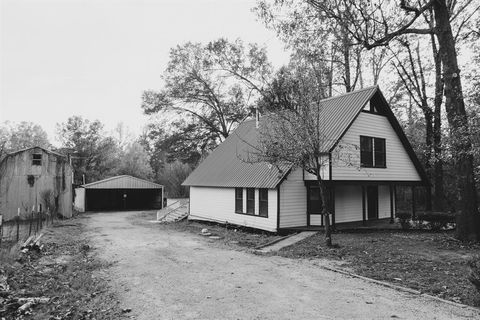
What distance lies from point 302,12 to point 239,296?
428 inches

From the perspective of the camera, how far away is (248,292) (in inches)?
302

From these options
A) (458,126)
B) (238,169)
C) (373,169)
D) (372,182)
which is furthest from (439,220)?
(238,169)

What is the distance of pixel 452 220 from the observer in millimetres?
16234

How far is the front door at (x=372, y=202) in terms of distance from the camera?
66.5ft

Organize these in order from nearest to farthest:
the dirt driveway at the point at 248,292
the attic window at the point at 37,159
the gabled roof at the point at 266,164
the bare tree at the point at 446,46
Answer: the dirt driveway at the point at 248,292, the bare tree at the point at 446,46, the gabled roof at the point at 266,164, the attic window at the point at 37,159

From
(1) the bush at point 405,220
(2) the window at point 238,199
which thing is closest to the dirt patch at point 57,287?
(2) the window at point 238,199

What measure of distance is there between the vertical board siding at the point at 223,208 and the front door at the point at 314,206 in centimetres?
211

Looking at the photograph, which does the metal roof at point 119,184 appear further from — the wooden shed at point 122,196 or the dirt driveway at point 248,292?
the dirt driveway at point 248,292

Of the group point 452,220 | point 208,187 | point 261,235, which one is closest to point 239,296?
point 261,235

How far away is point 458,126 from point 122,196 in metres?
34.9

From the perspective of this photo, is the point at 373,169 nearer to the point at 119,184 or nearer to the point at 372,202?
the point at 372,202

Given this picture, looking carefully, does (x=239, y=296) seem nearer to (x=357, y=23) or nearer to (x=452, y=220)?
(x=357, y=23)

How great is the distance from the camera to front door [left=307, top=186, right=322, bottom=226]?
17219 mm

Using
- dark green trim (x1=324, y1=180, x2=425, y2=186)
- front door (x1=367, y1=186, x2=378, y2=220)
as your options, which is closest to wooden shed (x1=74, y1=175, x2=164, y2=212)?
front door (x1=367, y1=186, x2=378, y2=220)
